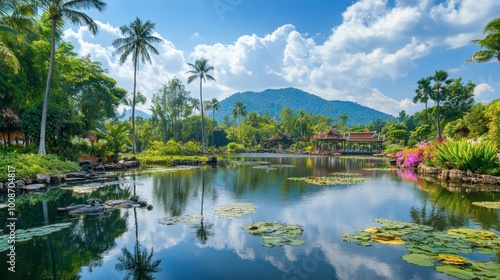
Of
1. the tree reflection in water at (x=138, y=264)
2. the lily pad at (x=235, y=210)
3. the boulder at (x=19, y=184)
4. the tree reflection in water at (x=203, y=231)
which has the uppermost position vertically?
the boulder at (x=19, y=184)

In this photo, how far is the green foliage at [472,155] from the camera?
15.4m

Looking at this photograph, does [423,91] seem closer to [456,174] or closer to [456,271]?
[456,174]

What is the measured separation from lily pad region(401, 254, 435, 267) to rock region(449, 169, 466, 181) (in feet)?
44.7

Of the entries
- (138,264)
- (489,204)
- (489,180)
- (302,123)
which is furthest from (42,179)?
(302,123)

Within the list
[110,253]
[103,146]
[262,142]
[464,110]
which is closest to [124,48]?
[103,146]

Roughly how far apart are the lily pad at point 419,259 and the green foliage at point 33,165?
15.4m

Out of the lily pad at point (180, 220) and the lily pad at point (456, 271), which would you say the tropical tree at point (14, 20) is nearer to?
the lily pad at point (180, 220)

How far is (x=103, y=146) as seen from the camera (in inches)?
912

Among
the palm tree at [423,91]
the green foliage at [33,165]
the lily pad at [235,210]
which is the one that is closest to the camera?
the lily pad at [235,210]

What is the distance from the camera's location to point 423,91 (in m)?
46.6

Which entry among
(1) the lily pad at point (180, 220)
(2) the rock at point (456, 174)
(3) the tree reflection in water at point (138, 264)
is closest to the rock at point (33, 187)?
(1) the lily pad at point (180, 220)

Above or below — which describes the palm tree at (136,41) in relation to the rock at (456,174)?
above

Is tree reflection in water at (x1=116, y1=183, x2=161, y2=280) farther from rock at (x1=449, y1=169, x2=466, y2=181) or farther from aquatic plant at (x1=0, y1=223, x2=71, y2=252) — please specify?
rock at (x1=449, y1=169, x2=466, y2=181)

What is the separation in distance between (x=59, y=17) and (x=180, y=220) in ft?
58.9
